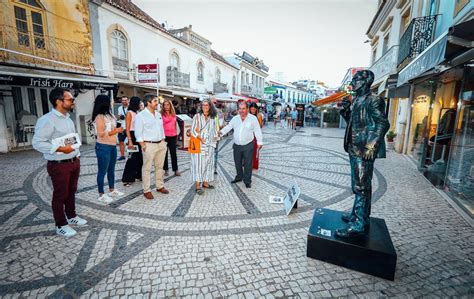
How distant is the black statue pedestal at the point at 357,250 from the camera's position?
7.97 ft

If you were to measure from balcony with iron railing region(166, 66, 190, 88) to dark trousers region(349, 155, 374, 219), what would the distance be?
14129mm

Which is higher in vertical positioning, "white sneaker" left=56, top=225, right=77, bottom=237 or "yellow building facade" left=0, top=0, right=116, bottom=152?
"yellow building facade" left=0, top=0, right=116, bottom=152

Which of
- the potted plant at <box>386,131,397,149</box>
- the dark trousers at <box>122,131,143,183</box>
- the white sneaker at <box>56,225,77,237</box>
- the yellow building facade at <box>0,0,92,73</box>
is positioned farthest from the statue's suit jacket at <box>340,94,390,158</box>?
the potted plant at <box>386,131,397,149</box>

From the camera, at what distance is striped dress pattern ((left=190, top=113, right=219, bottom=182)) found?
15.3 ft

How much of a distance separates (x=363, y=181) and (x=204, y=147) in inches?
116

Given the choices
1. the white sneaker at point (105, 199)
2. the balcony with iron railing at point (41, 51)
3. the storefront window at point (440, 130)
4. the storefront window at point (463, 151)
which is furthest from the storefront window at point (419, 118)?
the balcony with iron railing at point (41, 51)

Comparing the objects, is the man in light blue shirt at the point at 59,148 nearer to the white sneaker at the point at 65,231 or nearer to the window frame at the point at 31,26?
the white sneaker at the point at 65,231

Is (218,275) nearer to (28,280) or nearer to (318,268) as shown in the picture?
(318,268)

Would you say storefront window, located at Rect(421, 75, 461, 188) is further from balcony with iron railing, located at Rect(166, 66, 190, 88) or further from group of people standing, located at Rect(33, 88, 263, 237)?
balcony with iron railing, located at Rect(166, 66, 190, 88)

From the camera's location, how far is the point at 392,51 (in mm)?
9898

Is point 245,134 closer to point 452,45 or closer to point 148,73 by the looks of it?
point 452,45

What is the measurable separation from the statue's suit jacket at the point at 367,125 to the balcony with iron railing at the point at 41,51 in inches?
356

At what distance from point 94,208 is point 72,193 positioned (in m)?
0.81

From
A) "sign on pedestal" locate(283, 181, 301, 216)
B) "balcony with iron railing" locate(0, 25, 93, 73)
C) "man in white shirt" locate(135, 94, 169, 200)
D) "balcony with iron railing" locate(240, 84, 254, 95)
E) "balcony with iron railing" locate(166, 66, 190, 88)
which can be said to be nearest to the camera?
"sign on pedestal" locate(283, 181, 301, 216)
